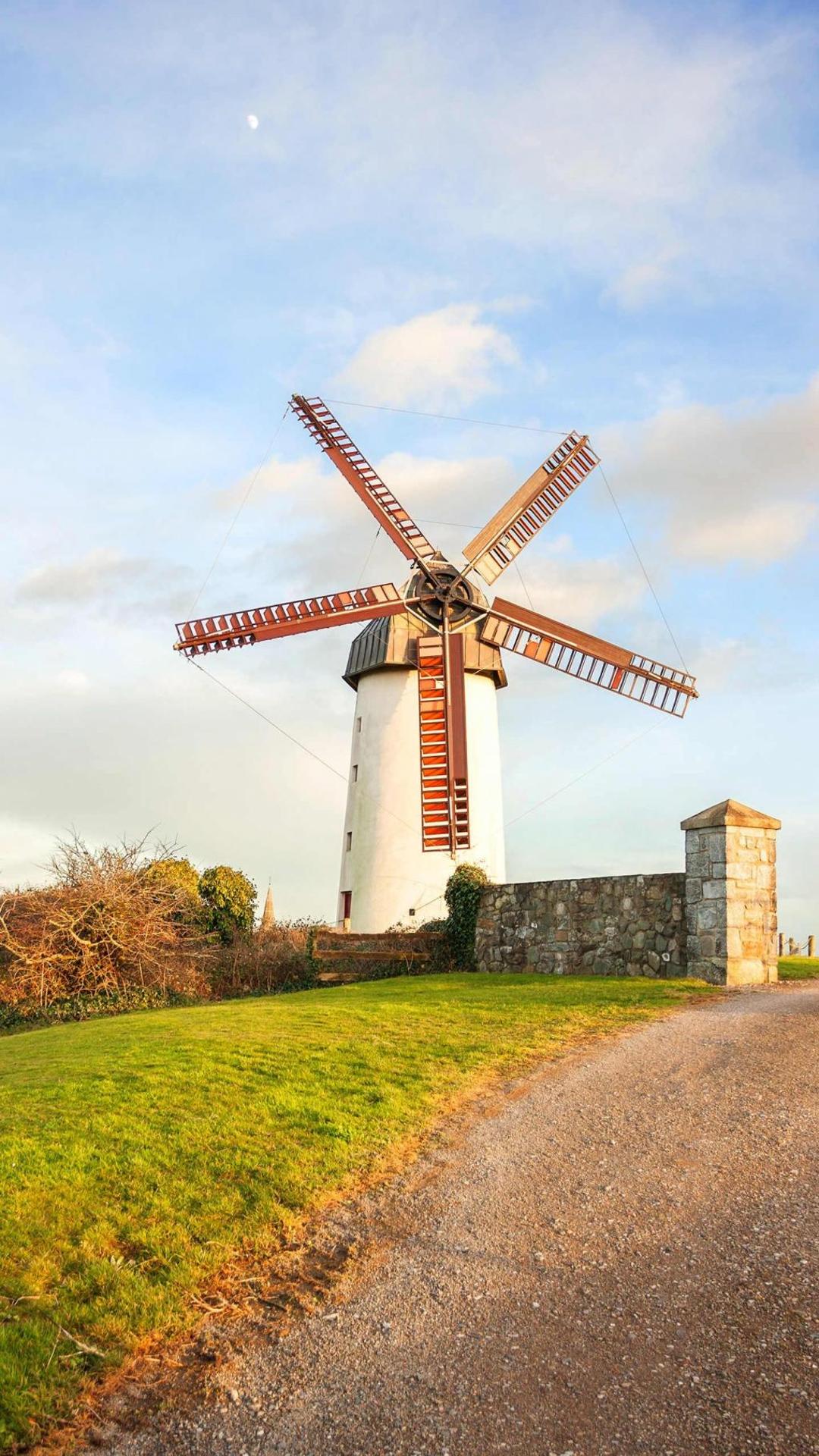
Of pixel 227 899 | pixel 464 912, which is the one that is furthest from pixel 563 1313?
pixel 227 899

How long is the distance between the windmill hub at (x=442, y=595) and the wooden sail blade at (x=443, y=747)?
0.70 m

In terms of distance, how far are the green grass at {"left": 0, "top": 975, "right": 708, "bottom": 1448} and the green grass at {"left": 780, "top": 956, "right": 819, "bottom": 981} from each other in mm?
4119

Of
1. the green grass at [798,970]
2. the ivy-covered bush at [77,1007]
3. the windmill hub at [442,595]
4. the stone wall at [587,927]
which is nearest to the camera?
the stone wall at [587,927]

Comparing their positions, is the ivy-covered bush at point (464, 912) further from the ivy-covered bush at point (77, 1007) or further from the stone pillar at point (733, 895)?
the stone pillar at point (733, 895)

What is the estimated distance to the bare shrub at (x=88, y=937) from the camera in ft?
70.8

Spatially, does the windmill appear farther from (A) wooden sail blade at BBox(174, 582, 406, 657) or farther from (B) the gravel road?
(B) the gravel road

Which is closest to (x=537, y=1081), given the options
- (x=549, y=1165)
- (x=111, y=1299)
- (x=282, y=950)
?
(x=549, y=1165)

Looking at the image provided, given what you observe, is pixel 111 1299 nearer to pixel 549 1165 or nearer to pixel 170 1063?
pixel 549 1165

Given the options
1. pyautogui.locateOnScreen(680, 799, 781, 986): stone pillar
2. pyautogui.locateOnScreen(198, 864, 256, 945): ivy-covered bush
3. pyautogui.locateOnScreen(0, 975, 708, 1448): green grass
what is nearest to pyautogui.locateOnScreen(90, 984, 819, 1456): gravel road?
pyautogui.locateOnScreen(0, 975, 708, 1448): green grass

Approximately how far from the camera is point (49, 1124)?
8.64m

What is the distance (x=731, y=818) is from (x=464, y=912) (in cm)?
790

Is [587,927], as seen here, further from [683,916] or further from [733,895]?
[733,895]

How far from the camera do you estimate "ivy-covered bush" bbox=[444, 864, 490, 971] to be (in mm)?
22234

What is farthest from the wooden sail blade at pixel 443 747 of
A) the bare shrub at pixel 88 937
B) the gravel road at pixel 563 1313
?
the gravel road at pixel 563 1313
